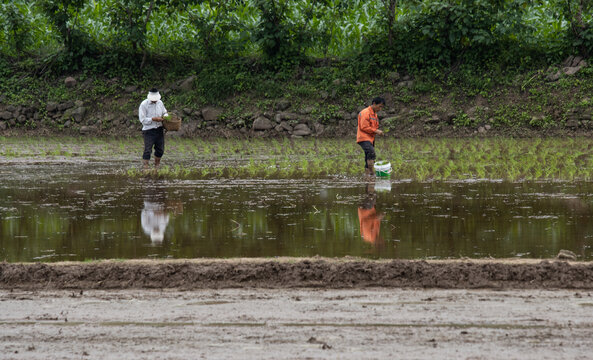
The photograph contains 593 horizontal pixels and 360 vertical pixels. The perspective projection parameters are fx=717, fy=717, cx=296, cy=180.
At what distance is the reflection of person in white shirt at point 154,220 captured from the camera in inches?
306

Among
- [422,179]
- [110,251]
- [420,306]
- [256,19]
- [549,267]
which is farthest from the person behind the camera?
[256,19]

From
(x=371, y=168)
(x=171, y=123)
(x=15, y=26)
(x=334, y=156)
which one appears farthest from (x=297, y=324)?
(x=15, y=26)

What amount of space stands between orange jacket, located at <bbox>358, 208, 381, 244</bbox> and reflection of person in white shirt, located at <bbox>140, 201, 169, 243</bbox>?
2170 mm

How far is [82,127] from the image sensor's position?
2483cm

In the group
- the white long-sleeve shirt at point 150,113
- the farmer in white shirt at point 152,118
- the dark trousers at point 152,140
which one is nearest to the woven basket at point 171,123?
the farmer in white shirt at point 152,118

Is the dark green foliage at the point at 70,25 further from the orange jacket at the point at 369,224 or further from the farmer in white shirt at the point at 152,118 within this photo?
the orange jacket at the point at 369,224

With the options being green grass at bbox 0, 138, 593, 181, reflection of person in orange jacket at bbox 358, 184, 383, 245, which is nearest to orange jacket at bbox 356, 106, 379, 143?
green grass at bbox 0, 138, 593, 181

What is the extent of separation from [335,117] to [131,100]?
293 inches

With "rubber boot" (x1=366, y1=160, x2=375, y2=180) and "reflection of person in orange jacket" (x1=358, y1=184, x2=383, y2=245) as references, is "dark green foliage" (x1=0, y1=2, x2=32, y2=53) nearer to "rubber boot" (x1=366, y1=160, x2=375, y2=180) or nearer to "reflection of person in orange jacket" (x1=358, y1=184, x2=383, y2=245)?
"rubber boot" (x1=366, y1=160, x2=375, y2=180)

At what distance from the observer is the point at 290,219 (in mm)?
8617

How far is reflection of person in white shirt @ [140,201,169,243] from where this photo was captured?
777 centimetres

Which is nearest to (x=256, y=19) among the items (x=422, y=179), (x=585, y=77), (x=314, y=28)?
(x=314, y=28)

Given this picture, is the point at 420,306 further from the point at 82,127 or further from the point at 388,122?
the point at 82,127

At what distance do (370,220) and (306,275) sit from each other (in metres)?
2.81
